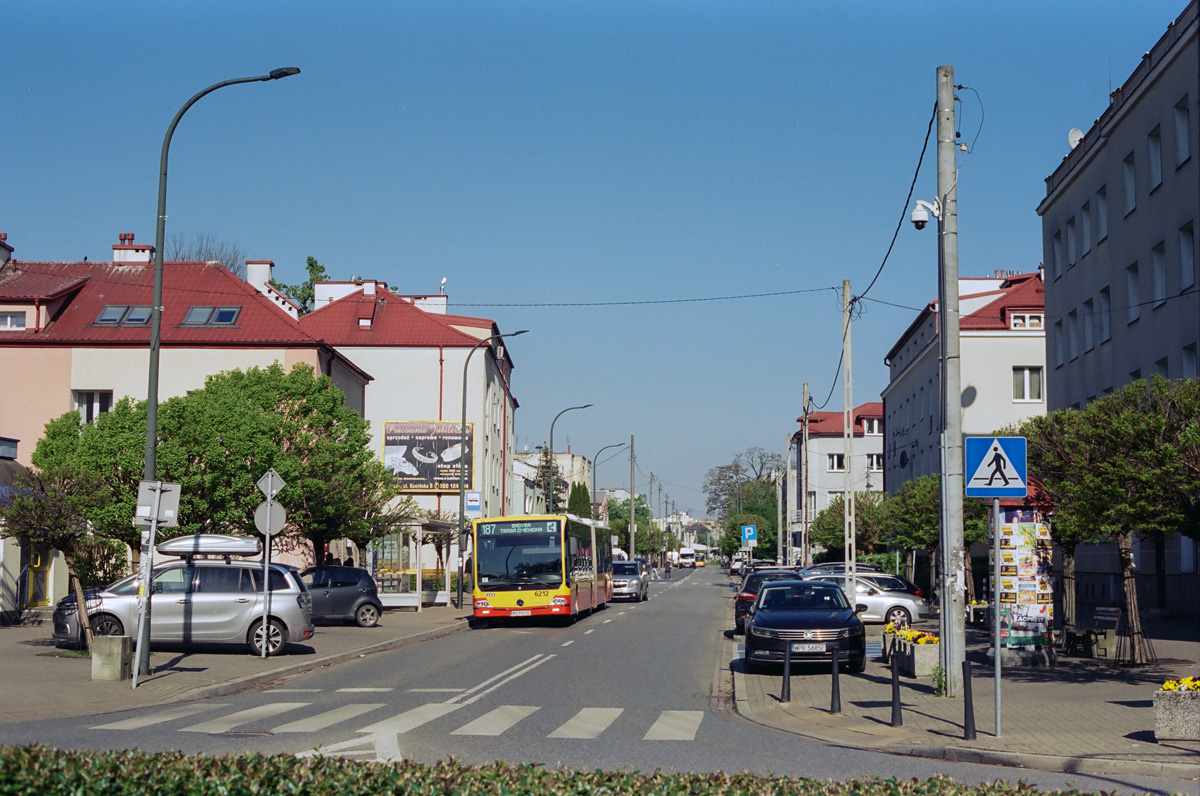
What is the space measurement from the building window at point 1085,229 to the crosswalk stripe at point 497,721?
1111 inches

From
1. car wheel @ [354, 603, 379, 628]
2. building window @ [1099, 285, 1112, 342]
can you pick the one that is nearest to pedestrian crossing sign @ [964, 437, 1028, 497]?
car wheel @ [354, 603, 379, 628]

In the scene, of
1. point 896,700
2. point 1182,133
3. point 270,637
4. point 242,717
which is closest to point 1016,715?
point 896,700

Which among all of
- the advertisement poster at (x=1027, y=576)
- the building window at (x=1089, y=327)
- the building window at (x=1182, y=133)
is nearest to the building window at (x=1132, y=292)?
the building window at (x=1089, y=327)

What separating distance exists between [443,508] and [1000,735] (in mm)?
48409

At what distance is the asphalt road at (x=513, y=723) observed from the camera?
33.3 ft

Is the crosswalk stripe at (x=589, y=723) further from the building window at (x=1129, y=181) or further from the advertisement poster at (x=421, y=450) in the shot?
the advertisement poster at (x=421, y=450)

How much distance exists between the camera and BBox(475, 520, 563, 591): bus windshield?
31.4 metres

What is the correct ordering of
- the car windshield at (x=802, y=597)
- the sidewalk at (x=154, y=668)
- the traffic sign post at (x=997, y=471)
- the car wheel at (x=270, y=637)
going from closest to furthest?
1. the traffic sign post at (x=997, y=471)
2. the sidewalk at (x=154, y=668)
3. the car windshield at (x=802, y=597)
4. the car wheel at (x=270, y=637)

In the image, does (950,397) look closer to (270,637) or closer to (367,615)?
(270,637)

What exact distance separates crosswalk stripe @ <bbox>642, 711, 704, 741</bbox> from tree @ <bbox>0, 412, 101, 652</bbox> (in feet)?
35.3

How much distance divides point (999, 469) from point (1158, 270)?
70.1 feet

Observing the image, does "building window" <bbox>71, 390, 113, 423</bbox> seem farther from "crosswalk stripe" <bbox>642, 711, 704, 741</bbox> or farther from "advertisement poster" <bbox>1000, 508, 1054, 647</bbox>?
"crosswalk stripe" <bbox>642, 711, 704, 741</bbox>

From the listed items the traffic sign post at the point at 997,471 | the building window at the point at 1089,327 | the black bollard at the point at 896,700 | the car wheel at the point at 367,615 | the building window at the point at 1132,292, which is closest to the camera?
the traffic sign post at the point at 997,471

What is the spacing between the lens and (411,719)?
43.1 ft
